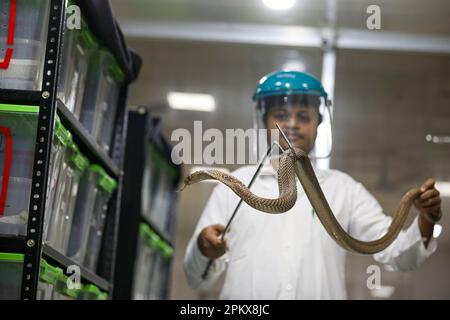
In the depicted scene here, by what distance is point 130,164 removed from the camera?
3.62 meters

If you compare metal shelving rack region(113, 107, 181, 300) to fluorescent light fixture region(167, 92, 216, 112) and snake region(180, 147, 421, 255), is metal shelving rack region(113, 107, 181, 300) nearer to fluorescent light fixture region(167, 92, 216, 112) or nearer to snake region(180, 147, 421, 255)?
snake region(180, 147, 421, 255)

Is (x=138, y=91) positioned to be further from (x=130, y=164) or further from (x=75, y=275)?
(x=75, y=275)

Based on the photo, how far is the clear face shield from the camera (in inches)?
87.7

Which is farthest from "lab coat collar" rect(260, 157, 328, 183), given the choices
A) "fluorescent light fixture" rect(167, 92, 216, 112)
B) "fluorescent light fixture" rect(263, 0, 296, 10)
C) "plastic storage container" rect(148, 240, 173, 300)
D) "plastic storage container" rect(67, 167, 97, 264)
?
"fluorescent light fixture" rect(167, 92, 216, 112)

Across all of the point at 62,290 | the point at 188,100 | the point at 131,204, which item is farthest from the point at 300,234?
the point at 188,100

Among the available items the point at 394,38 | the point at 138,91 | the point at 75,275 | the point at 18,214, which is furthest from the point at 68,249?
the point at 138,91

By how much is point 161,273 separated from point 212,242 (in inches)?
88.9

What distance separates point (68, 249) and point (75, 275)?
17 centimetres

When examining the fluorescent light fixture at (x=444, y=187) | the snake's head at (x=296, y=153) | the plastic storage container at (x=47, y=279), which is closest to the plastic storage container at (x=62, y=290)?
the plastic storage container at (x=47, y=279)

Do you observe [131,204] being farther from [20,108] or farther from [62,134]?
[20,108]

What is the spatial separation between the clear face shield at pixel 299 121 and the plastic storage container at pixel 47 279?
2.30 ft

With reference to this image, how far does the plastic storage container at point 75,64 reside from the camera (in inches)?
96.0

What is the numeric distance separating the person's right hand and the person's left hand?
2.08 ft
